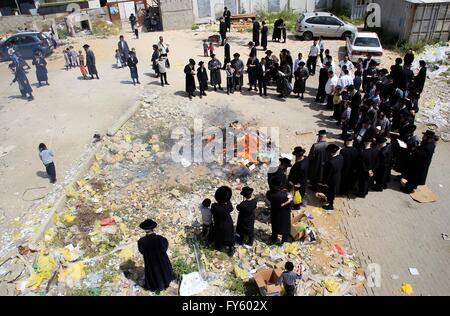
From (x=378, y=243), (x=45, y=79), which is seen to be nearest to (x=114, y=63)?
(x=45, y=79)

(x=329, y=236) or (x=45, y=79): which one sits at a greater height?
(x=45, y=79)

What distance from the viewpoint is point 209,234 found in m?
7.22

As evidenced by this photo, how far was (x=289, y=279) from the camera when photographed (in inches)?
228

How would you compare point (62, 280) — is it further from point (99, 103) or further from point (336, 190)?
point (99, 103)

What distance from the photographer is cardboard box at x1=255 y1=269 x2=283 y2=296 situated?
6039mm

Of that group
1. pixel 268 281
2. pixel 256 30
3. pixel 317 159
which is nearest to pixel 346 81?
pixel 317 159

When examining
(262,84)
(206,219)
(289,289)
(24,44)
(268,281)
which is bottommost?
(268,281)

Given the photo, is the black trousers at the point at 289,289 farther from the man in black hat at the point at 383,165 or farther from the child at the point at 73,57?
the child at the point at 73,57

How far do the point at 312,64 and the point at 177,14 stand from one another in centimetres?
1169

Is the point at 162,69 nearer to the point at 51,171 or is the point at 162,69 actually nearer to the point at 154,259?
the point at 51,171

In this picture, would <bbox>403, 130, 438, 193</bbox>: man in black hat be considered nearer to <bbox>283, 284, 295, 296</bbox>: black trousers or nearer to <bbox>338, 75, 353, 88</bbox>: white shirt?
<bbox>338, 75, 353, 88</bbox>: white shirt

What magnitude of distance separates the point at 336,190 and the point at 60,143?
8018 mm

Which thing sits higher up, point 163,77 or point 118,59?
point 118,59

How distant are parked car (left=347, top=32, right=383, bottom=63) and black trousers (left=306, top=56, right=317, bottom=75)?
1.76m
